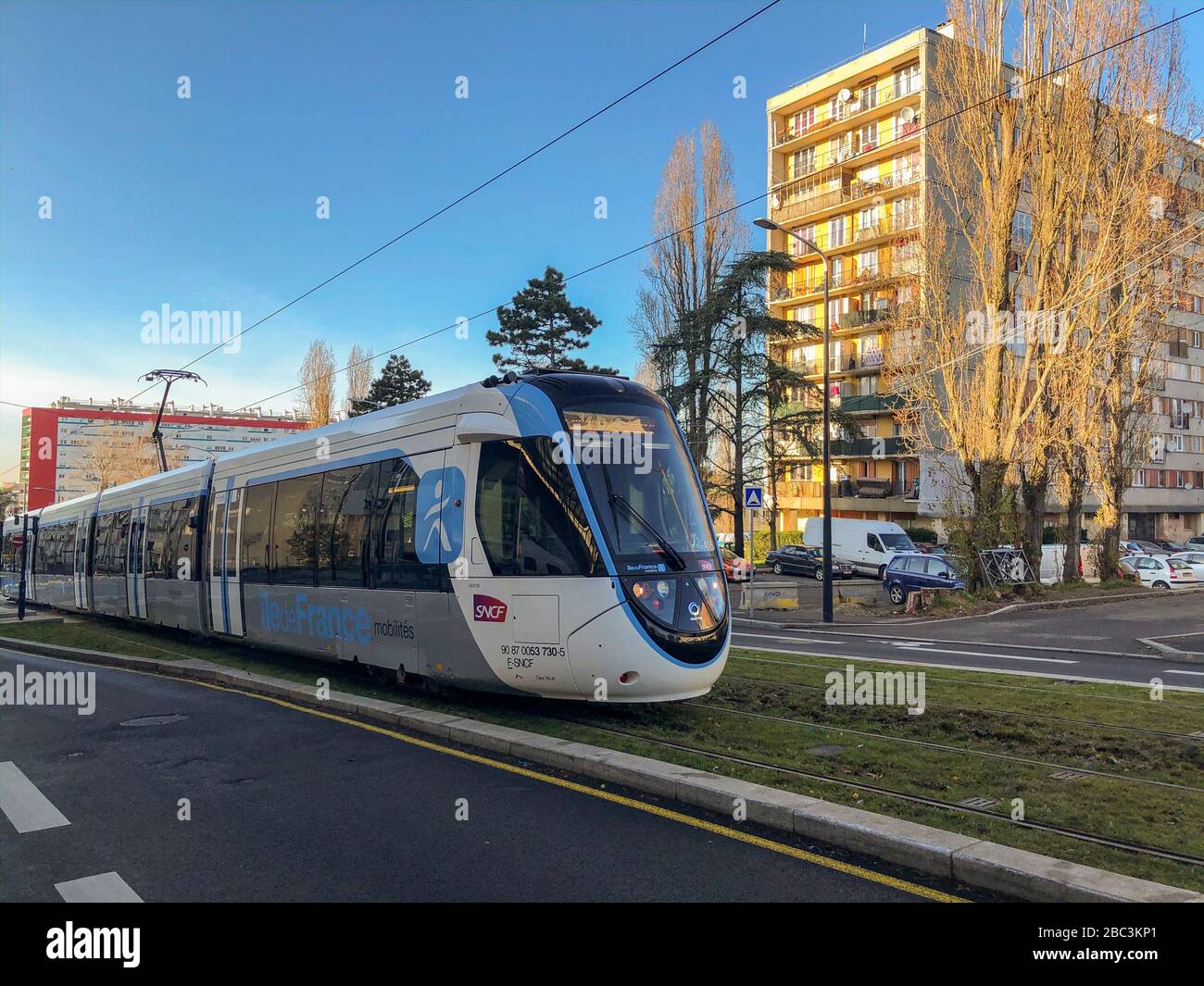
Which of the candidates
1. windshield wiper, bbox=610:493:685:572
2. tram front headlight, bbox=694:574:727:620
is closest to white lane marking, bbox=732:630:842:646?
tram front headlight, bbox=694:574:727:620

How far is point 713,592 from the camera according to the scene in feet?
26.6

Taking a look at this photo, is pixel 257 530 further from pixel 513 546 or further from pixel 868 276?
pixel 868 276

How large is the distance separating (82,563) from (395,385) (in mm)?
28269

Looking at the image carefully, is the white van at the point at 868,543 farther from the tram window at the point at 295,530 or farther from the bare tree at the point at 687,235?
the tram window at the point at 295,530

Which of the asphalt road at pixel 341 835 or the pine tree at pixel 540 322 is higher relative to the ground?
the pine tree at pixel 540 322

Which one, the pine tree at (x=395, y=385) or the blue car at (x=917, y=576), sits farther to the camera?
the pine tree at (x=395, y=385)

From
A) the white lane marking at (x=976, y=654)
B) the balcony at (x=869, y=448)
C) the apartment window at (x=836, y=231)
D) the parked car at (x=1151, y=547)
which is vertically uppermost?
the apartment window at (x=836, y=231)

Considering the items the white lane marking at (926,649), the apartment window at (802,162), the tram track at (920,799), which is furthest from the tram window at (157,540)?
the apartment window at (802,162)

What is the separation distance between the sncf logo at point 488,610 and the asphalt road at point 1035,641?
8164 mm

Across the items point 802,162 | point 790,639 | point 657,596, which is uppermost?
point 802,162

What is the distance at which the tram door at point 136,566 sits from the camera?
59.6ft

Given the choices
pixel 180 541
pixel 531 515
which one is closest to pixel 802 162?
pixel 180 541

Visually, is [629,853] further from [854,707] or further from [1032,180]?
[1032,180]

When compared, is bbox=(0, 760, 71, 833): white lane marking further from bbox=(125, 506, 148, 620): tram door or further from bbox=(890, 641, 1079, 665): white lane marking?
bbox=(890, 641, 1079, 665): white lane marking
